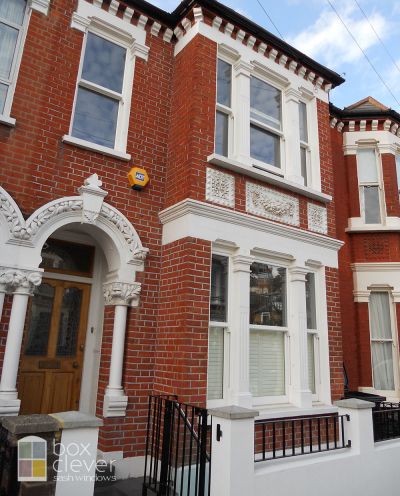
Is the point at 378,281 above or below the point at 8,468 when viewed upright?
above

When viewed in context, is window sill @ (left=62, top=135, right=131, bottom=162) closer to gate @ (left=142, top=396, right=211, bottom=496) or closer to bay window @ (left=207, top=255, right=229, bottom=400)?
bay window @ (left=207, top=255, right=229, bottom=400)

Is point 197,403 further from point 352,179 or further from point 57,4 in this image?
point 352,179

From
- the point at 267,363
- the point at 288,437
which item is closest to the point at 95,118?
the point at 267,363

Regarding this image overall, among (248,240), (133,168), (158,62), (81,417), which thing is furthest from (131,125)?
(81,417)

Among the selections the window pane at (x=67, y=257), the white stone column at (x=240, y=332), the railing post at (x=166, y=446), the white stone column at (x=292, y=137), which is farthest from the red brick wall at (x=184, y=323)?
the white stone column at (x=292, y=137)

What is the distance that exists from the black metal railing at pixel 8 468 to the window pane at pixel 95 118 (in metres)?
4.08

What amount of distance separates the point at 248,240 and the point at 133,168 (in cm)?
201

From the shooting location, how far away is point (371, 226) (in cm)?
908

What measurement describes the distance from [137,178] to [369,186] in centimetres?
623

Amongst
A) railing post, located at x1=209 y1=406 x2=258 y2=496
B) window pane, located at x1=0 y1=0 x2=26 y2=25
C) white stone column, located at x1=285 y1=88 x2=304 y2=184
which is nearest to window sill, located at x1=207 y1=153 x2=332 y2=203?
white stone column, located at x1=285 y1=88 x2=304 y2=184

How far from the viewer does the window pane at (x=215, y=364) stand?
5320 mm

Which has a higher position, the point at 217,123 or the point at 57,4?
the point at 57,4

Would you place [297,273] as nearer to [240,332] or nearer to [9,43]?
[240,332]

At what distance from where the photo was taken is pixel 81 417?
10.8ft
